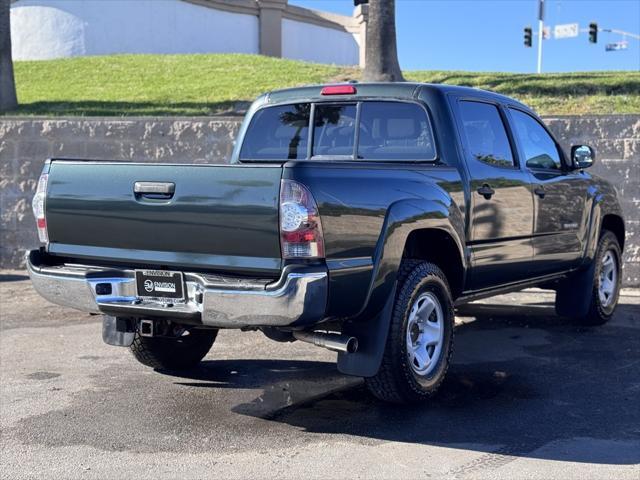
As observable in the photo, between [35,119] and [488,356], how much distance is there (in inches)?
284

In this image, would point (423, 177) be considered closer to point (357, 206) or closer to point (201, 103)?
point (357, 206)

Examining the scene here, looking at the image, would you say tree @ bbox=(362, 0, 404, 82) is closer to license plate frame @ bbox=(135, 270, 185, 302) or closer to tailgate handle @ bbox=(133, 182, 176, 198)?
tailgate handle @ bbox=(133, 182, 176, 198)

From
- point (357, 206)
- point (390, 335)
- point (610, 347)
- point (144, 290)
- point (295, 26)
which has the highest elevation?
point (295, 26)

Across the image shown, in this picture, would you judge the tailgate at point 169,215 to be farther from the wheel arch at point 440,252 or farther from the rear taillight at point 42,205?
the wheel arch at point 440,252

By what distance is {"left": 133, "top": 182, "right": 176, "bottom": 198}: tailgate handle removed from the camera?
15.7 feet

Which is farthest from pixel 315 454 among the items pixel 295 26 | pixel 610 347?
pixel 295 26

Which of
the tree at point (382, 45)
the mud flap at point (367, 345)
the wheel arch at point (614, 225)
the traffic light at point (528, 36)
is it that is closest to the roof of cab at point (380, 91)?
the mud flap at point (367, 345)

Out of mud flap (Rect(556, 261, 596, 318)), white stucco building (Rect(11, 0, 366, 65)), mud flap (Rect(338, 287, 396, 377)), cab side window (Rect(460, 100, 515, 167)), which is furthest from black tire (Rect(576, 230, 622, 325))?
white stucco building (Rect(11, 0, 366, 65))

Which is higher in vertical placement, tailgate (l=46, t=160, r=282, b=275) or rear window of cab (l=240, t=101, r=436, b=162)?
rear window of cab (l=240, t=101, r=436, b=162)

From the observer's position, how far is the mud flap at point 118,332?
5.48 metres

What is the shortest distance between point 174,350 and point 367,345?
1868 millimetres

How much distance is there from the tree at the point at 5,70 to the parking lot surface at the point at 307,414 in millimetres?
9828

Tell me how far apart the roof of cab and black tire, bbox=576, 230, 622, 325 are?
2052mm

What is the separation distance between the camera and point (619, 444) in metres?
4.74
